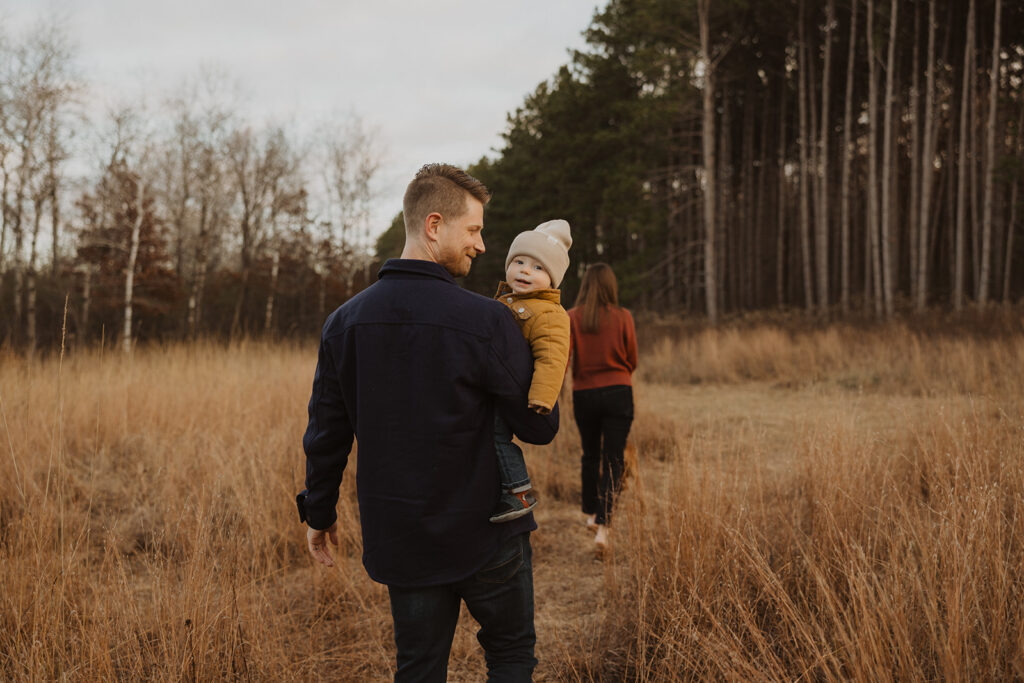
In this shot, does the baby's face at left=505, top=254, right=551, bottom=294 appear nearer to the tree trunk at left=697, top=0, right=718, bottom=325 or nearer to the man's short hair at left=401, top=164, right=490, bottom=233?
the man's short hair at left=401, top=164, right=490, bottom=233

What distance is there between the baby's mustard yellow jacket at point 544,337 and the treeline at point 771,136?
16295mm

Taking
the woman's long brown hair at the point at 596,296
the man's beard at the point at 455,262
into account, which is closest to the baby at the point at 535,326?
the man's beard at the point at 455,262

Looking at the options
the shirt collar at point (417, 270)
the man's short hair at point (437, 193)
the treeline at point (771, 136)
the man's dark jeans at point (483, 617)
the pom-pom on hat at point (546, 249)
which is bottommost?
the man's dark jeans at point (483, 617)

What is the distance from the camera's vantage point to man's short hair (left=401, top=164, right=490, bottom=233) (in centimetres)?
159

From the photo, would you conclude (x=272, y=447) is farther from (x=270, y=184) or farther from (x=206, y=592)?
(x=270, y=184)

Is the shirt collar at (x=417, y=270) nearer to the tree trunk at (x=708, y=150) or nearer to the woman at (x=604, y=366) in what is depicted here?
the woman at (x=604, y=366)

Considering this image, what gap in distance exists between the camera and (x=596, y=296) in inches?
167

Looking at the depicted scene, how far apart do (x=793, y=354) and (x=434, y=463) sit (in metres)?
11.4

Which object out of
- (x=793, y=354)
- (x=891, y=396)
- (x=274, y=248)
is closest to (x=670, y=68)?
(x=793, y=354)

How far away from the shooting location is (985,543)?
2.23 meters

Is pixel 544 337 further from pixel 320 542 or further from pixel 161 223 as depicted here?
pixel 161 223

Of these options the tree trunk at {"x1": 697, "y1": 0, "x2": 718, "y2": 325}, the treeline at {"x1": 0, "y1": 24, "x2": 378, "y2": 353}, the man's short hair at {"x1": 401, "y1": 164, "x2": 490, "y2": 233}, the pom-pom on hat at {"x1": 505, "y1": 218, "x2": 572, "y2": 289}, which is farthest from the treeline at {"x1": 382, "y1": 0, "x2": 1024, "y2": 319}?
the man's short hair at {"x1": 401, "y1": 164, "x2": 490, "y2": 233}

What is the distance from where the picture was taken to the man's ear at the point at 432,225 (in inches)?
62.6

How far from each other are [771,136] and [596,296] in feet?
92.6
